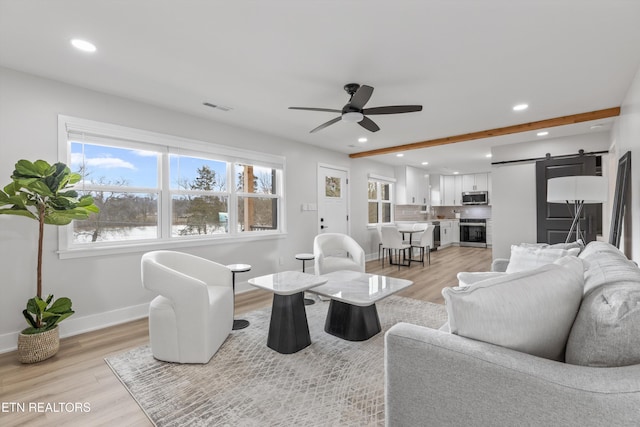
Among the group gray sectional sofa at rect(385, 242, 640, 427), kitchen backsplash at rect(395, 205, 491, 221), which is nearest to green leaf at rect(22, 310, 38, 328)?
gray sectional sofa at rect(385, 242, 640, 427)

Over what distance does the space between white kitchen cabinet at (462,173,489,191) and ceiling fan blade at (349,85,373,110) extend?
791cm

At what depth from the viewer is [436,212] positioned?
34.3 feet

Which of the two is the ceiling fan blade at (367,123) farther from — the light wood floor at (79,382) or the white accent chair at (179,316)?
the light wood floor at (79,382)

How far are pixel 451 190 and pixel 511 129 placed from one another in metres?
5.67

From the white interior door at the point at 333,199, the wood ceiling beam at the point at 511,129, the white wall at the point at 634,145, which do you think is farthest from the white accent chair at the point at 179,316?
the wood ceiling beam at the point at 511,129

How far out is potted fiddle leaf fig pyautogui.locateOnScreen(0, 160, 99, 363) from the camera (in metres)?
2.31

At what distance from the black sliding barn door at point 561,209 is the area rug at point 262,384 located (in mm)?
3848

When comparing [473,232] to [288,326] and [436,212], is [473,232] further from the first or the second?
[288,326]

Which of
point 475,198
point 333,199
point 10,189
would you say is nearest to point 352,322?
point 10,189

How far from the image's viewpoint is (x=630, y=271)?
1135 millimetres

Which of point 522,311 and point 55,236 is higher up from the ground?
point 55,236

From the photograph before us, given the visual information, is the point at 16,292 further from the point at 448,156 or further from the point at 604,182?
the point at 448,156

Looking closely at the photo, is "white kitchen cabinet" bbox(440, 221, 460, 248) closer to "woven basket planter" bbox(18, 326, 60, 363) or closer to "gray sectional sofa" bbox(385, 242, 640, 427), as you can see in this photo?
"gray sectional sofa" bbox(385, 242, 640, 427)

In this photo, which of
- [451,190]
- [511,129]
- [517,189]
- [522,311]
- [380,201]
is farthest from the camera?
[451,190]
